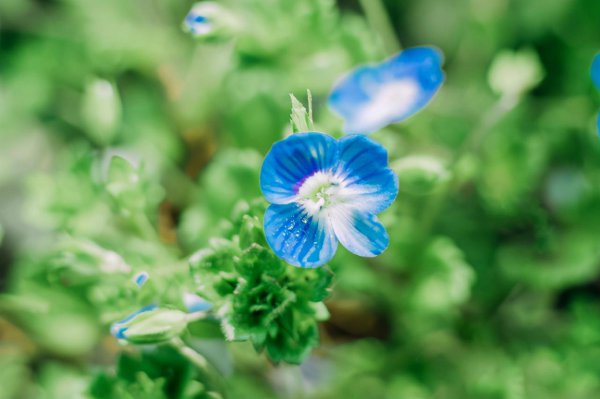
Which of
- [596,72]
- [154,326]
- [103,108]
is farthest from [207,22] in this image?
[596,72]

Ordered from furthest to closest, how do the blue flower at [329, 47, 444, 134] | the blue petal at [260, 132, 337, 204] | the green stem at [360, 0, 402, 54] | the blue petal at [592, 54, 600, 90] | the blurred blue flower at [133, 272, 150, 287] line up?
the green stem at [360, 0, 402, 54]
the blue flower at [329, 47, 444, 134]
the blue petal at [592, 54, 600, 90]
the blurred blue flower at [133, 272, 150, 287]
the blue petal at [260, 132, 337, 204]

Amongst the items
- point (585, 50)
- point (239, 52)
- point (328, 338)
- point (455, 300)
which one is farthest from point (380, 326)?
point (585, 50)

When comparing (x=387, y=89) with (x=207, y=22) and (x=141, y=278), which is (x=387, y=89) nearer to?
(x=207, y=22)

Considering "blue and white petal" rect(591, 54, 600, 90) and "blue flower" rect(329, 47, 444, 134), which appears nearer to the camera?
"blue and white petal" rect(591, 54, 600, 90)

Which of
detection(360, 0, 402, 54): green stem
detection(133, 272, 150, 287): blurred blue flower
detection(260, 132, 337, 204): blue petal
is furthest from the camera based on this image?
detection(360, 0, 402, 54): green stem

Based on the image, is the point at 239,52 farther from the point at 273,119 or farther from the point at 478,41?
the point at 478,41

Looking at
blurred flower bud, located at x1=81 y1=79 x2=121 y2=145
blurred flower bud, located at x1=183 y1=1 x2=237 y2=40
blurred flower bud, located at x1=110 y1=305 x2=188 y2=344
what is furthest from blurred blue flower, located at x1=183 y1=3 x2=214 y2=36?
blurred flower bud, located at x1=110 y1=305 x2=188 y2=344

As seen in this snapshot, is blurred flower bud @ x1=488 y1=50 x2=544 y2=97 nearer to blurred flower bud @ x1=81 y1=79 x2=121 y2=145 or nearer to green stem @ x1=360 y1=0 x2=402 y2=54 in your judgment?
green stem @ x1=360 y1=0 x2=402 y2=54
